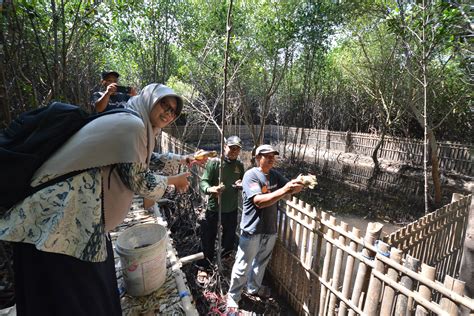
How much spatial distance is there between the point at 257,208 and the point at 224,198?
2.79ft

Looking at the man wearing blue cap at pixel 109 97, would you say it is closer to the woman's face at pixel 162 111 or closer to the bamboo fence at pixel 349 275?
the woman's face at pixel 162 111

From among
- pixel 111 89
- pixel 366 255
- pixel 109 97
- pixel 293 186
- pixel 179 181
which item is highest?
pixel 111 89

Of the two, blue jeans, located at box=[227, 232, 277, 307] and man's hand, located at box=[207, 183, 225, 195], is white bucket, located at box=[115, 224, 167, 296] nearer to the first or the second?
man's hand, located at box=[207, 183, 225, 195]

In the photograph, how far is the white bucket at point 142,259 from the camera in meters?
2.10

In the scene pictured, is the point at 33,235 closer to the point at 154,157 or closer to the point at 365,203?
the point at 154,157

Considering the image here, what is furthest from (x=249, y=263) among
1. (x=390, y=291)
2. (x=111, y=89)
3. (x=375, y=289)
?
(x=111, y=89)

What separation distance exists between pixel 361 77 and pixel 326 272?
1438cm

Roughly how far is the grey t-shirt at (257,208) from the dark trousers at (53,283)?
1794 mm

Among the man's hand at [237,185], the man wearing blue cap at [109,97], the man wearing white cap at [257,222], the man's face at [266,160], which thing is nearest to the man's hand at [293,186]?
the man wearing white cap at [257,222]

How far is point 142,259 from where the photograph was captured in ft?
6.93

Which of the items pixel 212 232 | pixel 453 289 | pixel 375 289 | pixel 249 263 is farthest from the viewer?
pixel 212 232

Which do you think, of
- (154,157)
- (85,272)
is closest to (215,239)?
(154,157)

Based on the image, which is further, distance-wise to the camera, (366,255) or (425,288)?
(366,255)

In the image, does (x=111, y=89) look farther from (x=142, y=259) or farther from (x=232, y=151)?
(x=142, y=259)
